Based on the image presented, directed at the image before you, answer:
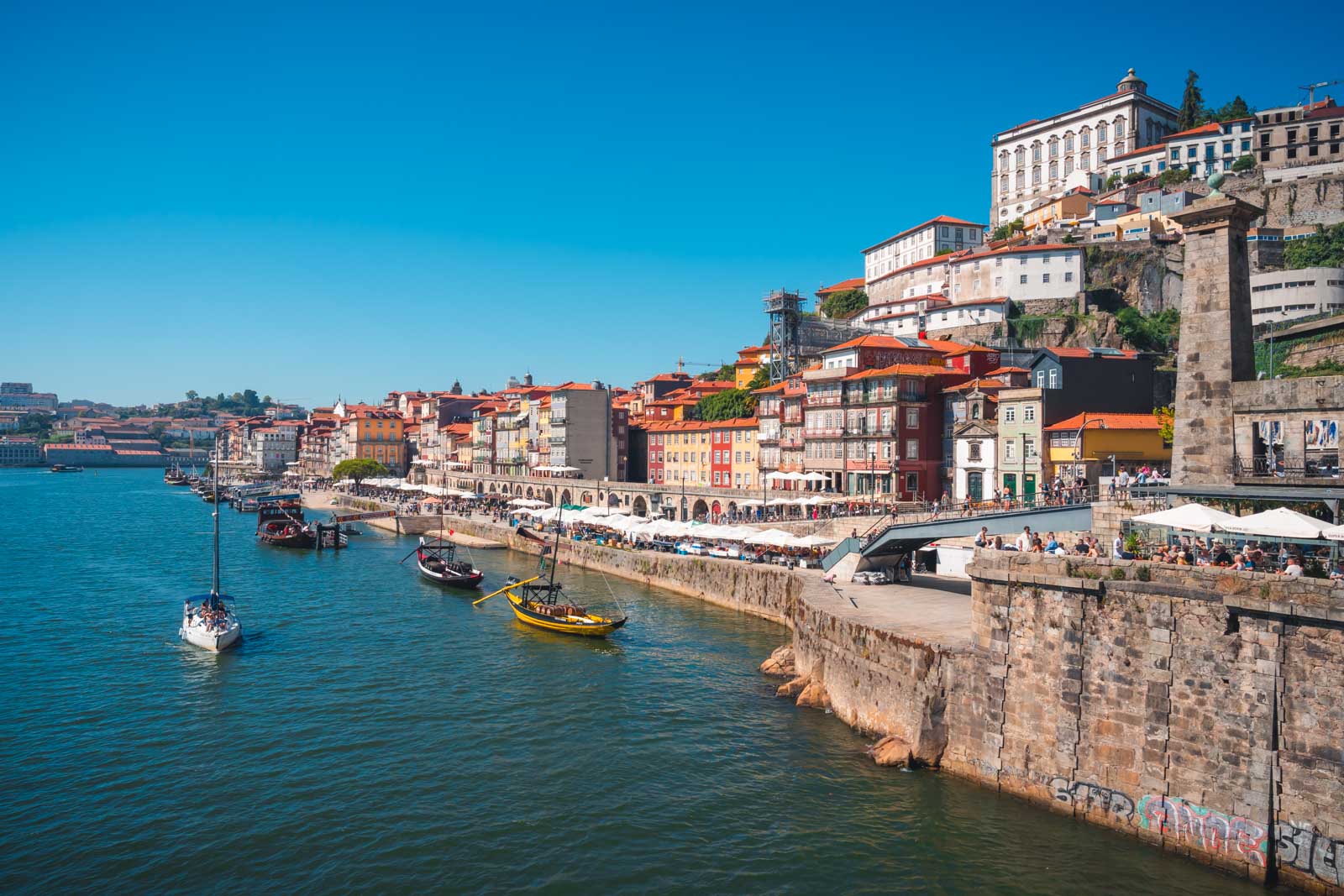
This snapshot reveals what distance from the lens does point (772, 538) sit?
44906 millimetres

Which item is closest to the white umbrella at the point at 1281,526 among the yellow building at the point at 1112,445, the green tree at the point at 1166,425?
the green tree at the point at 1166,425

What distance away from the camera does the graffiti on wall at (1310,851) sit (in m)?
15.3

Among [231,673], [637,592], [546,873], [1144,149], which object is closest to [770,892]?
[546,873]

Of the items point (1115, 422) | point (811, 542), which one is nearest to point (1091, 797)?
point (811, 542)

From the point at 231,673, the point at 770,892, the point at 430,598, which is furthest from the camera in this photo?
the point at 430,598

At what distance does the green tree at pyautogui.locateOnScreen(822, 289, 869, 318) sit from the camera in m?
114

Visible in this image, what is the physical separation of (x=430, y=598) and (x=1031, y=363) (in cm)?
3863

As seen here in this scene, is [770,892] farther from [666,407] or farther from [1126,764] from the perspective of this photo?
[666,407]

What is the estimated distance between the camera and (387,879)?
58.6 ft

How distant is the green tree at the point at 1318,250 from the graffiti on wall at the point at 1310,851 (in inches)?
2822

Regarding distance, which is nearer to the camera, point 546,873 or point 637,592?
point 546,873

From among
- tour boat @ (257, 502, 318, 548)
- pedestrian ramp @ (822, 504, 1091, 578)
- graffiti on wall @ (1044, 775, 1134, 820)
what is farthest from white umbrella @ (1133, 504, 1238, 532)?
tour boat @ (257, 502, 318, 548)

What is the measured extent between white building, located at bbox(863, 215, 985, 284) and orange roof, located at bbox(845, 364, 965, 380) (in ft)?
161

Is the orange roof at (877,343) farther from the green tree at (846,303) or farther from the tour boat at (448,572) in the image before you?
the green tree at (846,303)
